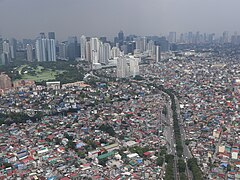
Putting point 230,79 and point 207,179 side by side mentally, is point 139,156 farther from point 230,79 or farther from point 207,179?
point 230,79

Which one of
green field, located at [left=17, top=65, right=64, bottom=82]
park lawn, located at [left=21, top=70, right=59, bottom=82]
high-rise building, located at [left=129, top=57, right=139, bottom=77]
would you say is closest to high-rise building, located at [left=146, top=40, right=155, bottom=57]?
high-rise building, located at [left=129, top=57, right=139, bottom=77]

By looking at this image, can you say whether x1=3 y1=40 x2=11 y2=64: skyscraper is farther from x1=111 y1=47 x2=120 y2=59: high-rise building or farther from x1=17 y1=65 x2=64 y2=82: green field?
x1=111 y1=47 x2=120 y2=59: high-rise building

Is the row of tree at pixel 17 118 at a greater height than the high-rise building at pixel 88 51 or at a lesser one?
lesser

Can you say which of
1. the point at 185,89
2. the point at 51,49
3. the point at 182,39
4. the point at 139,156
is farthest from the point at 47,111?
the point at 182,39

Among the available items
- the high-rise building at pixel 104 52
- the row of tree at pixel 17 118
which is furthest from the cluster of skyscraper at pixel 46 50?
the row of tree at pixel 17 118

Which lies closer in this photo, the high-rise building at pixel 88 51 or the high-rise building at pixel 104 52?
the high-rise building at pixel 104 52

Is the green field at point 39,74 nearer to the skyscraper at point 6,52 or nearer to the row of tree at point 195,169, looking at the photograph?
the skyscraper at point 6,52

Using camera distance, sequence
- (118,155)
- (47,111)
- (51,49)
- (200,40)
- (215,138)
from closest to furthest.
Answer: (118,155)
(215,138)
(47,111)
(51,49)
(200,40)

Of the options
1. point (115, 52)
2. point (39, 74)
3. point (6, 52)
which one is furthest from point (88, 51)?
point (6, 52)
